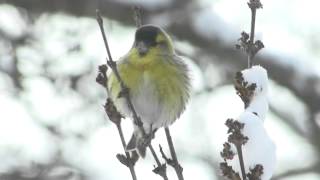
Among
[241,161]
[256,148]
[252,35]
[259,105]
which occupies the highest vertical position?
[252,35]

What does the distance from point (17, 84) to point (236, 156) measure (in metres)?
4.59

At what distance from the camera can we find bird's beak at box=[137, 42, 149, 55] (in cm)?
452

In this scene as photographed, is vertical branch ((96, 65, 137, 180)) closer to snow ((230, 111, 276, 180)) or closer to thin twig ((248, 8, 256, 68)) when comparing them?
snow ((230, 111, 276, 180))

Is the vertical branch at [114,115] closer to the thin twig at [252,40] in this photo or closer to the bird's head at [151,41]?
the thin twig at [252,40]

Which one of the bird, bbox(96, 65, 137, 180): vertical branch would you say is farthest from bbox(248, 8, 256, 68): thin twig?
the bird

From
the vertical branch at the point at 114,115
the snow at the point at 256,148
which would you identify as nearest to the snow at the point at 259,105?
the snow at the point at 256,148

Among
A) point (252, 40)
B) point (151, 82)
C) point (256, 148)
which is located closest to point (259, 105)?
point (256, 148)

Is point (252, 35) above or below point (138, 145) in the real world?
below

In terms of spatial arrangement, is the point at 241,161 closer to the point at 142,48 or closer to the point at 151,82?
the point at 151,82

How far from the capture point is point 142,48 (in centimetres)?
455

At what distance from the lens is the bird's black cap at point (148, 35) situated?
4531 millimetres

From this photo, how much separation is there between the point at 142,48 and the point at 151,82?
177mm

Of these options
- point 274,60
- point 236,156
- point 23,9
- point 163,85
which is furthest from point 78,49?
point 236,156

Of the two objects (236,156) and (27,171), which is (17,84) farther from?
(236,156)
